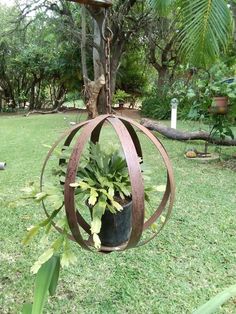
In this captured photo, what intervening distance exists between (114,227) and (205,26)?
2.86 m

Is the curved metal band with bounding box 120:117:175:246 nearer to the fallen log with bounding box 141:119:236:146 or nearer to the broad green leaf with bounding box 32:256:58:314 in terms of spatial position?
the broad green leaf with bounding box 32:256:58:314

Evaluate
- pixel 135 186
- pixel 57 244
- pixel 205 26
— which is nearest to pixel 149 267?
pixel 57 244

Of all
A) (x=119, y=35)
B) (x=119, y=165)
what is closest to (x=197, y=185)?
(x=119, y=165)

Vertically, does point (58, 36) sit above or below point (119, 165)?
above

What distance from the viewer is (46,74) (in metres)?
13.3

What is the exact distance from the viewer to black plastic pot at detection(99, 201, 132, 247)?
51.3 inches

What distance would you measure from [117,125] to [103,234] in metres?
0.43

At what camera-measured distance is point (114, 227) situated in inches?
51.4

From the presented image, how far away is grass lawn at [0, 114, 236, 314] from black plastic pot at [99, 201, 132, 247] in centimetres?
37

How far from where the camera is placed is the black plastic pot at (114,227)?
1.30m

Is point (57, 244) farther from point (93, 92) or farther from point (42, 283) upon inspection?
point (93, 92)

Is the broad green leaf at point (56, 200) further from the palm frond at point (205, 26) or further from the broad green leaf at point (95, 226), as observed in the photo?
the palm frond at point (205, 26)

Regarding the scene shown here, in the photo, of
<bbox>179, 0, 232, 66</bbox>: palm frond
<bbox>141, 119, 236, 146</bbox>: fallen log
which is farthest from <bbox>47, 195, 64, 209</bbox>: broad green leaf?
<bbox>141, 119, 236, 146</bbox>: fallen log

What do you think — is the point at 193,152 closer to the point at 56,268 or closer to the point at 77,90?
the point at 56,268
